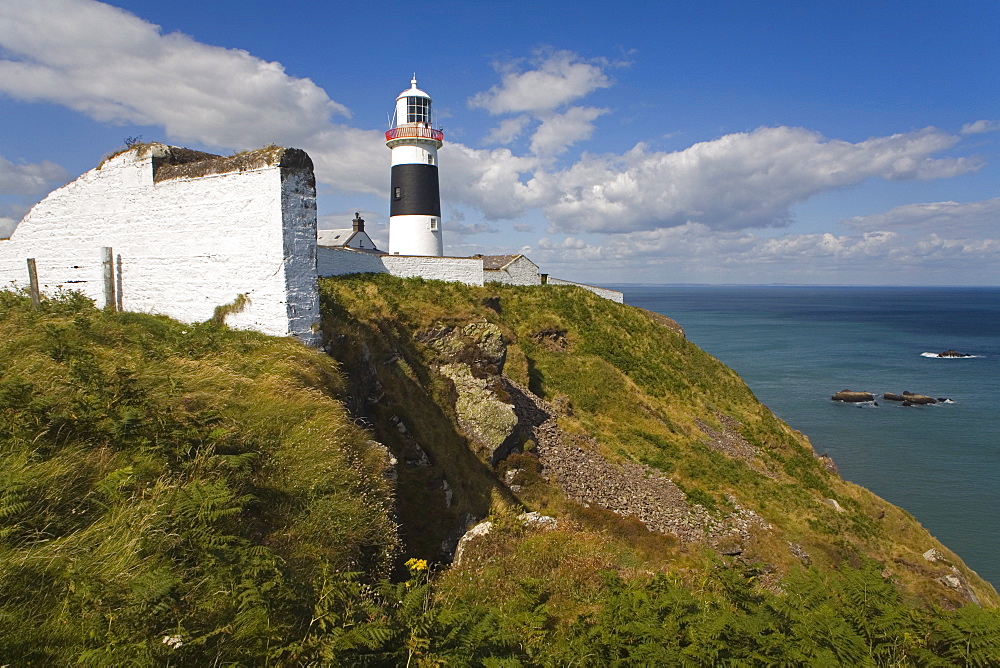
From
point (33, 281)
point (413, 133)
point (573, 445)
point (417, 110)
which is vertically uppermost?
point (417, 110)

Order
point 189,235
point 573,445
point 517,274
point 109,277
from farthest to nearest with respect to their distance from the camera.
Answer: point 517,274 → point 573,445 → point 109,277 → point 189,235

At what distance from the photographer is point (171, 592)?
14.6 feet

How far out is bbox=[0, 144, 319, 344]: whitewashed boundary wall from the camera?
1083 cm

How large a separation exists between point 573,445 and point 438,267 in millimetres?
11441

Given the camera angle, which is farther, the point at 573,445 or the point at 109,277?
the point at 573,445

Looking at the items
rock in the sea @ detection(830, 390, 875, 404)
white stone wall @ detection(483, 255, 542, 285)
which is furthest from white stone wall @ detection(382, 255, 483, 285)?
rock in the sea @ detection(830, 390, 875, 404)

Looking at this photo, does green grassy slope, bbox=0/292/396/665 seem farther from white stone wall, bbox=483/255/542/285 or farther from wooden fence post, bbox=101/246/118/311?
white stone wall, bbox=483/255/542/285

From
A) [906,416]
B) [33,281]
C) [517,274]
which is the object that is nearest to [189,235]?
[33,281]

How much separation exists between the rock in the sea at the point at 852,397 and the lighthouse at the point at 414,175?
139 ft

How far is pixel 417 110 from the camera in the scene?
30.5 meters

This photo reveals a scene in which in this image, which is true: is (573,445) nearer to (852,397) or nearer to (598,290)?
(598,290)

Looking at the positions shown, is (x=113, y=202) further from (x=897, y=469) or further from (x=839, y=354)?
(x=839, y=354)

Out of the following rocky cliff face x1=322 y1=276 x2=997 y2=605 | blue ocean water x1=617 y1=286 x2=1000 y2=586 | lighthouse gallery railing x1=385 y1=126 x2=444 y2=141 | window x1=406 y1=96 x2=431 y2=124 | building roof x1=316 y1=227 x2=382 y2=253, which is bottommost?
blue ocean water x1=617 y1=286 x2=1000 y2=586

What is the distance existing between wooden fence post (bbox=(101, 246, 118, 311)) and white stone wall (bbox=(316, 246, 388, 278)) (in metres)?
7.41
